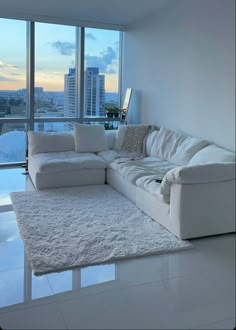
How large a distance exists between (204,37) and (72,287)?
3.27 metres

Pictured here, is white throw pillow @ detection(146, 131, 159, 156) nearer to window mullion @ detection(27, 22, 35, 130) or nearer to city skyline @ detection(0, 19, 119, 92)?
city skyline @ detection(0, 19, 119, 92)

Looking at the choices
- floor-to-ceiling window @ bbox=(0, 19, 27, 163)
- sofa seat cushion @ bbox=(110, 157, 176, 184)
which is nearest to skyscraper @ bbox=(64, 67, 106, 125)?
floor-to-ceiling window @ bbox=(0, 19, 27, 163)

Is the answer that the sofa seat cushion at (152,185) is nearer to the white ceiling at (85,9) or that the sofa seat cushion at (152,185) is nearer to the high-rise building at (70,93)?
the white ceiling at (85,9)

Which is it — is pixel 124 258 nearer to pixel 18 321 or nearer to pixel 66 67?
pixel 18 321

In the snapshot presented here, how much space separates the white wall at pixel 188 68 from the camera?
417 cm

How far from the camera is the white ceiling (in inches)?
207

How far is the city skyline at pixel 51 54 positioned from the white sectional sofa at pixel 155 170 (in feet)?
4.73

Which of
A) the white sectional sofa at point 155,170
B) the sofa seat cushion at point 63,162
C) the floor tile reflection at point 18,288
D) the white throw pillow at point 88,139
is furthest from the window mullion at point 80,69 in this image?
the floor tile reflection at point 18,288

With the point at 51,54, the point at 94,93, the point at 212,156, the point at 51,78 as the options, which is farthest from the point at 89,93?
the point at 212,156

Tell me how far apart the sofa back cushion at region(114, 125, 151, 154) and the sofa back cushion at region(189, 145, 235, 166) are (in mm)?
1461

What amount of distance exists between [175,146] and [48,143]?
1.84 m

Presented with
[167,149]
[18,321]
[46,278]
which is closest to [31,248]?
[46,278]

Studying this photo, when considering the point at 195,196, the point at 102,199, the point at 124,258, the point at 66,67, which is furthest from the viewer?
the point at 66,67

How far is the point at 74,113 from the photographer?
6.96 m
